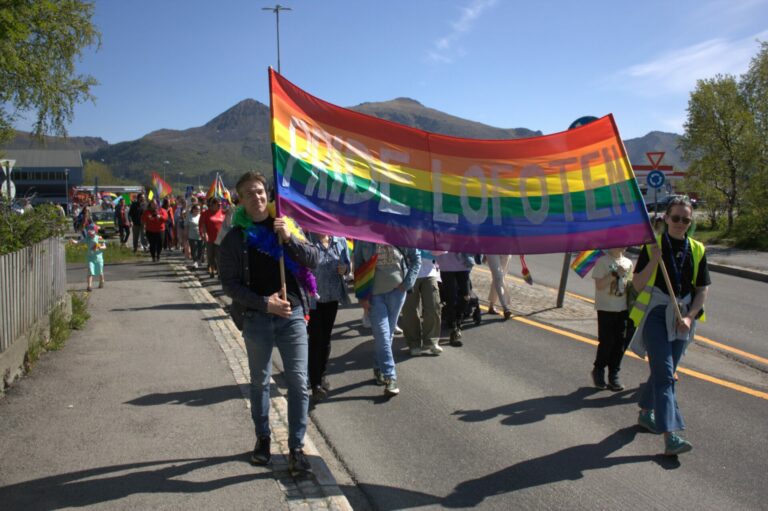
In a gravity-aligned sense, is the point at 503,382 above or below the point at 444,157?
below

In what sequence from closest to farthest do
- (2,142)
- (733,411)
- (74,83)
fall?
(733,411) < (2,142) < (74,83)

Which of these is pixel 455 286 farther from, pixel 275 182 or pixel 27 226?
pixel 27 226

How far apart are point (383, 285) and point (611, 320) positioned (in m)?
2.29

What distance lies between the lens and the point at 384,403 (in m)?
6.16

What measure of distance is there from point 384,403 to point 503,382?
4.53 ft

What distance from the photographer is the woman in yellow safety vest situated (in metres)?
4.96

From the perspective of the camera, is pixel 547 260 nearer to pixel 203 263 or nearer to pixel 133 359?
pixel 203 263


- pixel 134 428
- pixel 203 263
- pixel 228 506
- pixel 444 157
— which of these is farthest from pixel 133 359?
pixel 203 263

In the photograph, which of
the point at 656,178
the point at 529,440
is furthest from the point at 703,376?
the point at 656,178

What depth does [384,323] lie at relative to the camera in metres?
6.51

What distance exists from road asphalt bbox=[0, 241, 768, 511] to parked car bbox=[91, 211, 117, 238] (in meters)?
26.6

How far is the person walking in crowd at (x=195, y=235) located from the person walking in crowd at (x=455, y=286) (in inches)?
381

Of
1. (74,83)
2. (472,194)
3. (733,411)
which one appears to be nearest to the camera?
(472,194)

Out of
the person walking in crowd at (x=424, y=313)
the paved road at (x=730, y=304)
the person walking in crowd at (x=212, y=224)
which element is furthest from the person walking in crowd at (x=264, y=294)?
the person walking in crowd at (x=212, y=224)
